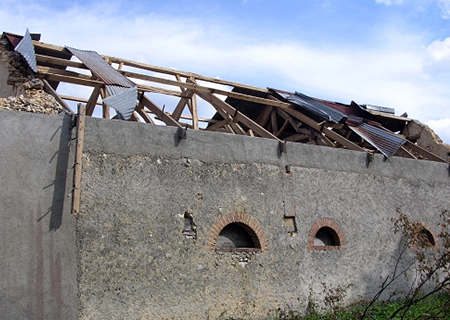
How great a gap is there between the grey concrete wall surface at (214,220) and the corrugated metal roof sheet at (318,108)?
1.46m

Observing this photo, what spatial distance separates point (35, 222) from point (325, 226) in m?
4.97

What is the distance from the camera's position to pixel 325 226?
8641 millimetres

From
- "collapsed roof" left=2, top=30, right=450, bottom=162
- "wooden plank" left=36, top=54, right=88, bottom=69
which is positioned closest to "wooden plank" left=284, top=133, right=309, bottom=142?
"collapsed roof" left=2, top=30, right=450, bottom=162

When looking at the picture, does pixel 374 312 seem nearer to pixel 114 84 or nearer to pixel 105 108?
pixel 105 108

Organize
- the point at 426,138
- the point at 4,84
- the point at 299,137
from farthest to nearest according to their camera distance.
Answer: the point at 426,138
the point at 299,137
the point at 4,84

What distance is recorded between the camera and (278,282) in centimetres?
790

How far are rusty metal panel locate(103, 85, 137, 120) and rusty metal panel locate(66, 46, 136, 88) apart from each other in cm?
22

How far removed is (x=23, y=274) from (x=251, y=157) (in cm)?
399

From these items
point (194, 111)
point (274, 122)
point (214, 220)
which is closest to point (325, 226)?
point (214, 220)

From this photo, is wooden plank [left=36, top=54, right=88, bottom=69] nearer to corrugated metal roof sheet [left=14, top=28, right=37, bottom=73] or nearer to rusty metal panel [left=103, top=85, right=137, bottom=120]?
corrugated metal roof sheet [left=14, top=28, right=37, bottom=73]

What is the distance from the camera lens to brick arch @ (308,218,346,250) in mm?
8406

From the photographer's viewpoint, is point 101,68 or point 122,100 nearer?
point 122,100

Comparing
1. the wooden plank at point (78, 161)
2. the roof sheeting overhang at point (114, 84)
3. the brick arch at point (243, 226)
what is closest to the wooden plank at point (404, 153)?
the brick arch at point (243, 226)

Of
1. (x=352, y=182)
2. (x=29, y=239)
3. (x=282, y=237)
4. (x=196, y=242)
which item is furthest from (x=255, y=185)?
(x=29, y=239)
